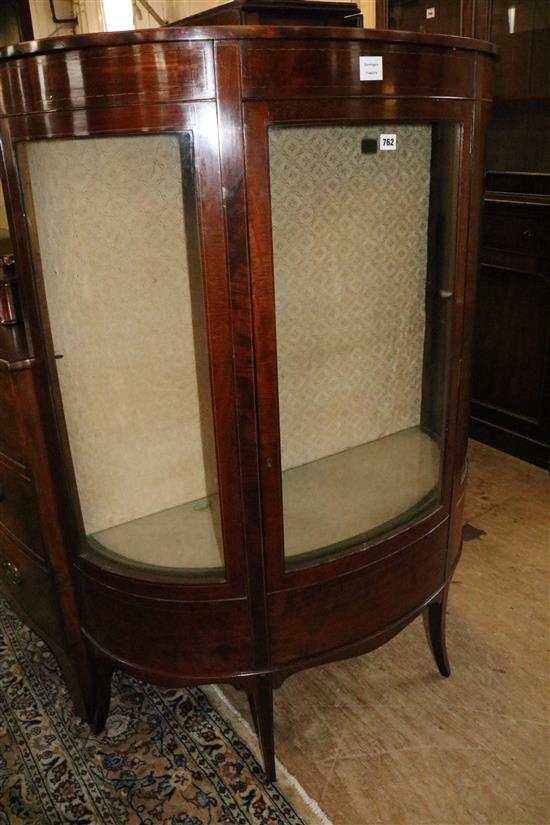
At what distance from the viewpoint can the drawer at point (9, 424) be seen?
3.25 ft

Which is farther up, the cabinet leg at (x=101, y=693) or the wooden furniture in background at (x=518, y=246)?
the wooden furniture in background at (x=518, y=246)

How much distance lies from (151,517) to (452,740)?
0.66m

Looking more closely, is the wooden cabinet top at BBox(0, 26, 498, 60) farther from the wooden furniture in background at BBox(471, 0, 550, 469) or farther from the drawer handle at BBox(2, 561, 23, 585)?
the wooden furniture in background at BBox(471, 0, 550, 469)

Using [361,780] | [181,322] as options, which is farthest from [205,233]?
[361,780]

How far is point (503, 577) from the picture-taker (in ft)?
5.34

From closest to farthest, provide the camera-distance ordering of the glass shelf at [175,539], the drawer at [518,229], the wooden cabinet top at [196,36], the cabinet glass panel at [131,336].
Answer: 1. the wooden cabinet top at [196,36]
2. the cabinet glass panel at [131,336]
3. the glass shelf at [175,539]
4. the drawer at [518,229]

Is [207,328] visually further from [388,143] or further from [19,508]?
[19,508]

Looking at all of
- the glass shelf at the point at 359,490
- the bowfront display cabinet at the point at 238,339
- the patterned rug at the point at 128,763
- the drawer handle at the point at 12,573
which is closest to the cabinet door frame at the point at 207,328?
the bowfront display cabinet at the point at 238,339

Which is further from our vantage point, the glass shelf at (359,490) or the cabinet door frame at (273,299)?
the glass shelf at (359,490)

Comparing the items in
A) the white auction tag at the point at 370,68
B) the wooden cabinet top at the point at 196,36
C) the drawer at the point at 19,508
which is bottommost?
the drawer at the point at 19,508

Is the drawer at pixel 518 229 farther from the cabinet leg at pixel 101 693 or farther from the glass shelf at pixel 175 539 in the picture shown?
the cabinet leg at pixel 101 693

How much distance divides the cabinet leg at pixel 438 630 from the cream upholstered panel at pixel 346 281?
38 cm

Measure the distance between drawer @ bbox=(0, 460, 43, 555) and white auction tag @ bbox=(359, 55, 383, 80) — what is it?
733 millimetres

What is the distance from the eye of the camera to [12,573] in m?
1.26
